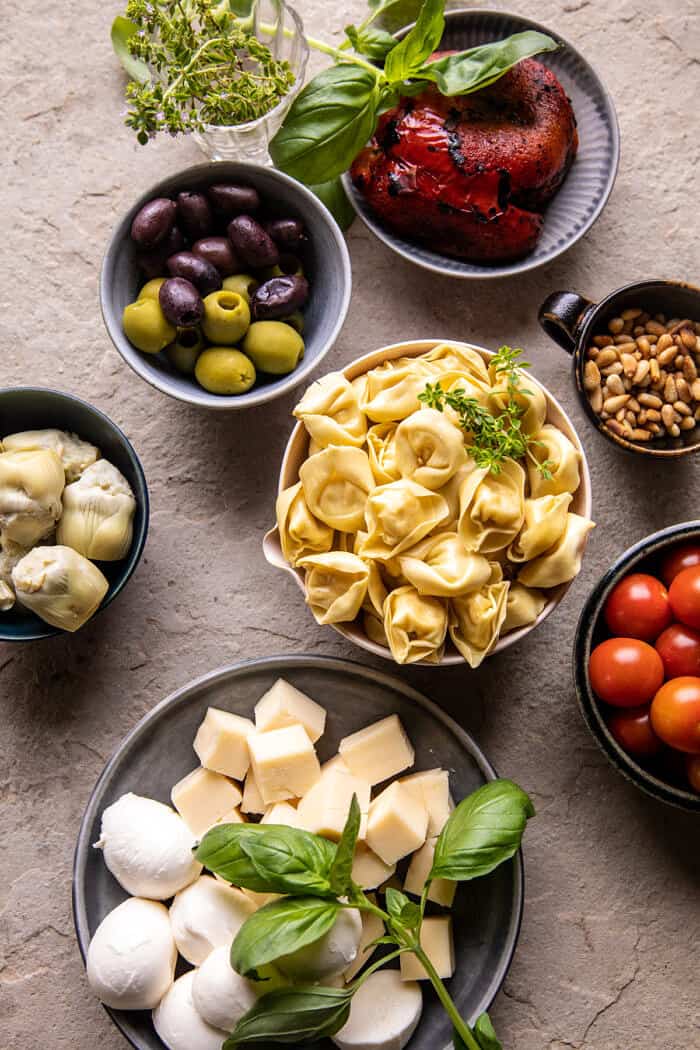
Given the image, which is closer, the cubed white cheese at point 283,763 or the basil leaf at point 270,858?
the basil leaf at point 270,858

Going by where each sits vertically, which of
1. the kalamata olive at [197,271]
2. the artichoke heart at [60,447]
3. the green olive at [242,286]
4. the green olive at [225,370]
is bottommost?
the artichoke heart at [60,447]

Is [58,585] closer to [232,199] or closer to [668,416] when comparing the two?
[232,199]

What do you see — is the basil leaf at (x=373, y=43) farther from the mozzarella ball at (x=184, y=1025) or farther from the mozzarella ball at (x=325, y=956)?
the mozzarella ball at (x=184, y=1025)

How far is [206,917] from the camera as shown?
4.02 feet

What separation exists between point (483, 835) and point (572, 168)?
3.04 ft

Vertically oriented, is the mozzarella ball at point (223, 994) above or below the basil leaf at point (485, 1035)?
below

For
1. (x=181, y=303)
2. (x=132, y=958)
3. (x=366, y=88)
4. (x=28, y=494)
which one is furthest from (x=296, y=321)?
(x=132, y=958)

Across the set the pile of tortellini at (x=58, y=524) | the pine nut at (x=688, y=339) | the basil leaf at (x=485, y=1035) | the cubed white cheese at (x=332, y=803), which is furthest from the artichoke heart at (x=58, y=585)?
the pine nut at (x=688, y=339)

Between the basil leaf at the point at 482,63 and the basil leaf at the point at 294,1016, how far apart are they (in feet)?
3.61

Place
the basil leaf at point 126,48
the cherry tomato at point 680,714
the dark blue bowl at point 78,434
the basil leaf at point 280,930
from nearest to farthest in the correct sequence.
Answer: the basil leaf at point 280,930, the cherry tomato at point 680,714, the dark blue bowl at point 78,434, the basil leaf at point 126,48

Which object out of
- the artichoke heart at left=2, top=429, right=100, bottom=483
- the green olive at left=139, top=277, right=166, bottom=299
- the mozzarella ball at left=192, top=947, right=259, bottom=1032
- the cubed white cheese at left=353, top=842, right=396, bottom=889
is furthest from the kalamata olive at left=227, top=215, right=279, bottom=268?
the mozzarella ball at left=192, top=947, right=259, bottom=1032

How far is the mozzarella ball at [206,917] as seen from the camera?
122 centimetres

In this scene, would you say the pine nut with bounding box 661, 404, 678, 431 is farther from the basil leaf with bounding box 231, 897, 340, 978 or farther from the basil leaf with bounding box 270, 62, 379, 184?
A: the basil leaf with bounding box 231, 897, 340, 978

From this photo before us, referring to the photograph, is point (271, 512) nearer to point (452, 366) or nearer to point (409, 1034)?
point (452, 366)
